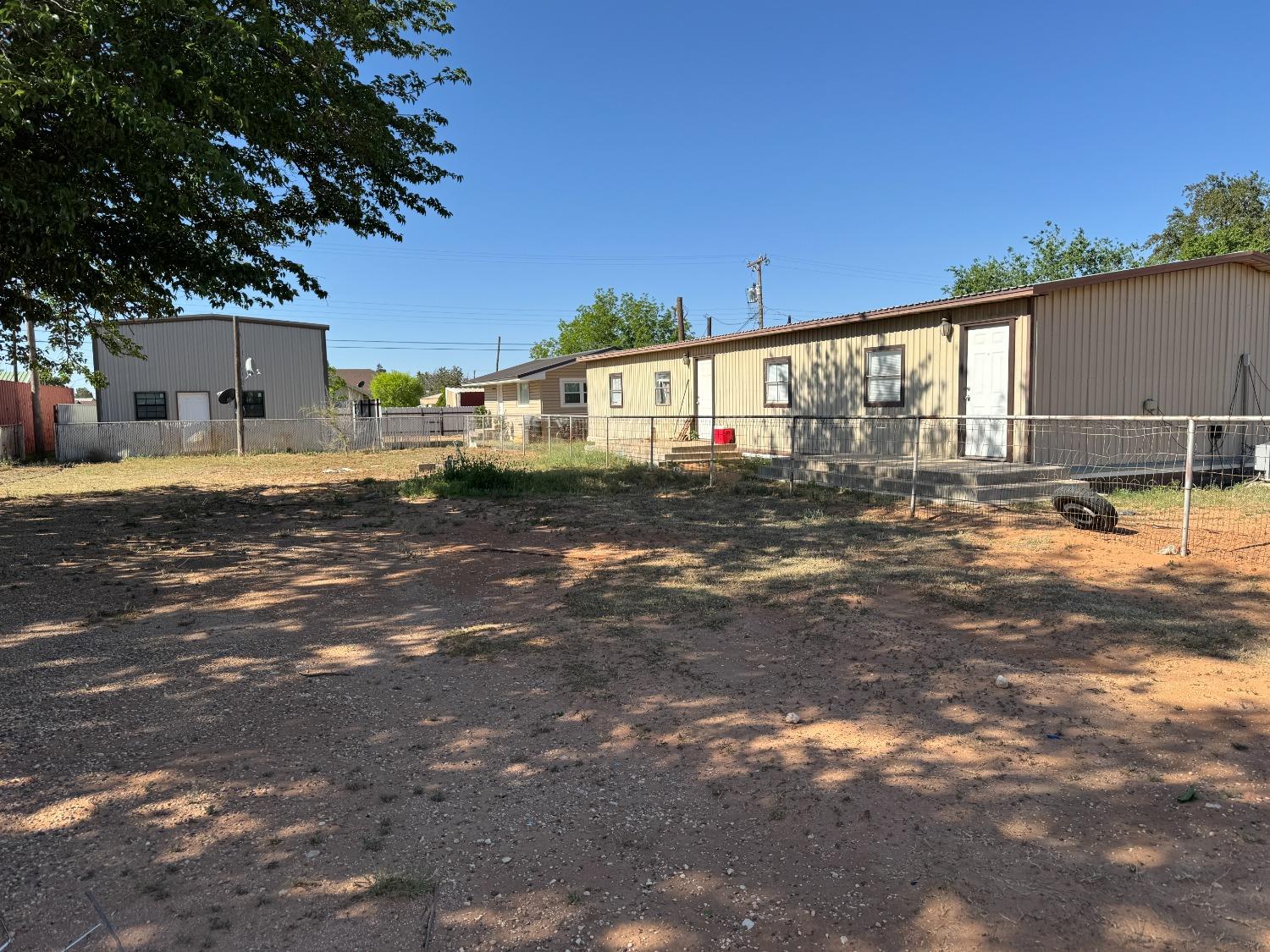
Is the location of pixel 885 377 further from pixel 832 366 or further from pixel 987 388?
pixel 987 388

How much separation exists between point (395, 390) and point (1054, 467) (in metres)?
51.1

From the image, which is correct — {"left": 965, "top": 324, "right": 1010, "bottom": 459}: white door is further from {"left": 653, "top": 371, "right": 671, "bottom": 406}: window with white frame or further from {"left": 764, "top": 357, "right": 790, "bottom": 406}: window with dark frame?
{"left": 653, "top": 371, "right": 671, "bottom": 406}: window with white frame

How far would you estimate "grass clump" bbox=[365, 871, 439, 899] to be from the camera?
2.52 meters

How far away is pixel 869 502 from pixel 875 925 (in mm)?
9379

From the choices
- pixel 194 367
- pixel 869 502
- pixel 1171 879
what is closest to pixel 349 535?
pixel 869 502

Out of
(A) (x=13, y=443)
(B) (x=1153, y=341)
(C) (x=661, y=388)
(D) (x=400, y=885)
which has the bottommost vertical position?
(D) (x=400, y=885)

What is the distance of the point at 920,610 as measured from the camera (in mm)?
5762

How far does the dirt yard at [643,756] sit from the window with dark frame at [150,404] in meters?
23.1

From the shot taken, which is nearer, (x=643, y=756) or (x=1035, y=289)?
(x=643, y=756)

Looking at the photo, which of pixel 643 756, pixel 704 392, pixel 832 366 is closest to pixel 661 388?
pixel 704 392

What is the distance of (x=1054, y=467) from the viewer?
37.0 ft

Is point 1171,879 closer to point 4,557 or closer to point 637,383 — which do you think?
point 4,557

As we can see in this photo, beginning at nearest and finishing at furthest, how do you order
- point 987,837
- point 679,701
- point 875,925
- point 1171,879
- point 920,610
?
1. point 875,925
2. point 1171,879
3. point 987,837
4. point 679,701
5. point 920,610

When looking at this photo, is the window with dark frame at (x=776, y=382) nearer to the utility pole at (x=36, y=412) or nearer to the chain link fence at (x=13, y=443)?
the utility pole at (x=36, y=412)
